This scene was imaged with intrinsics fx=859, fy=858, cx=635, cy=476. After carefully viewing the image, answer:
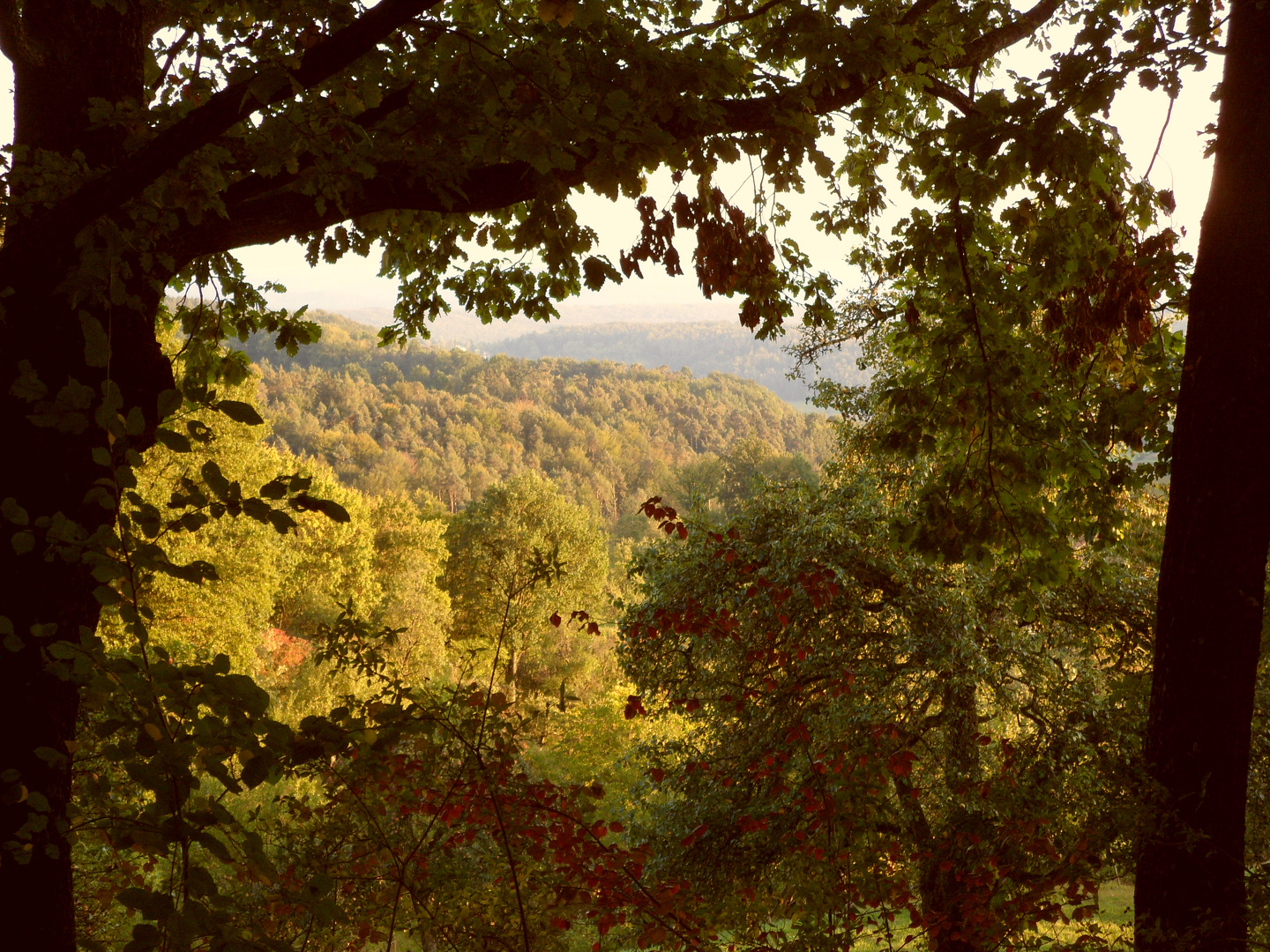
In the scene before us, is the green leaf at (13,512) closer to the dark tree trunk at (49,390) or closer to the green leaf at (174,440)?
the green leaf at (174,440)

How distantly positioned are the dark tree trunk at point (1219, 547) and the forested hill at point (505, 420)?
61915 mm

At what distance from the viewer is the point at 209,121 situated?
2.58 m

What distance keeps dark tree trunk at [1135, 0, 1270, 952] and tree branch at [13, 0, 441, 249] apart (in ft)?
10.0

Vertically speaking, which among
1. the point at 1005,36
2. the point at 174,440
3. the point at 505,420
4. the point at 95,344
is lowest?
the point at 174,440

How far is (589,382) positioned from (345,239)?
137948 millimetres

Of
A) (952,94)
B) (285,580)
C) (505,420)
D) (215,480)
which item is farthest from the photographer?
(505,420)

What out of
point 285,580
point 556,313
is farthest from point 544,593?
point 556,313

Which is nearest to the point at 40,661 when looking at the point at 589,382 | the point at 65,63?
the point at 65,63

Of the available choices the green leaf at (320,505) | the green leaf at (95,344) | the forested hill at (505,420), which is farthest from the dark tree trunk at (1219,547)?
the forested hill at (505,420)

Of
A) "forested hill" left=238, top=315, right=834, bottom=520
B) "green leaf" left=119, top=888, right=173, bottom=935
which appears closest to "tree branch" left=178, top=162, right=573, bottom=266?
"green leaf" left=119, top=888, right=173, bottom=935

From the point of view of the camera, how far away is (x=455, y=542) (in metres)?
37.9

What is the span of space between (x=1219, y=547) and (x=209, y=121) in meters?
3.75

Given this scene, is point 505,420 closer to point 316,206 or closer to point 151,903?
point 316,206

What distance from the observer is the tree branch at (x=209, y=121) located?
2.44 meters
